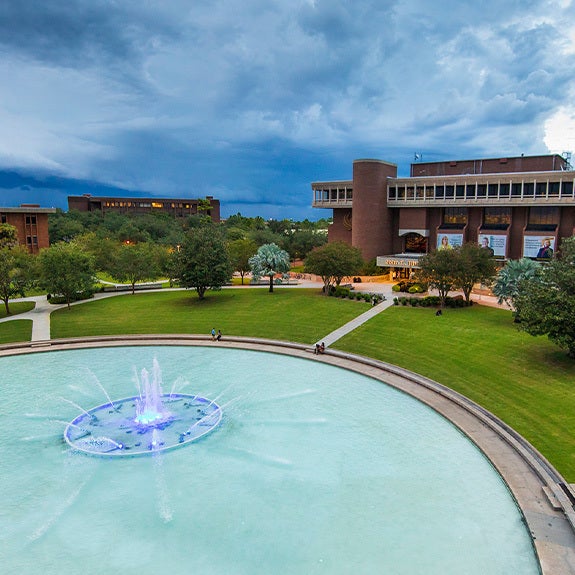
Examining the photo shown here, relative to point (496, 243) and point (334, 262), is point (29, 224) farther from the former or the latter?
point (496, 243)

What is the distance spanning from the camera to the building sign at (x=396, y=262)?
61.6m

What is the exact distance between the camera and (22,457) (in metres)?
17.5

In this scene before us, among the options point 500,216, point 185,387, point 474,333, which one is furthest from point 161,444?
point 500,216

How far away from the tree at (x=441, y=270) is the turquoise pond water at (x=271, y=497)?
2126 centimetres

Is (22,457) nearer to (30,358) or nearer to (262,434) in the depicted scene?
(262,434)

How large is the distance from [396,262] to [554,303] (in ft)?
126

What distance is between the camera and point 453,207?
6569cm

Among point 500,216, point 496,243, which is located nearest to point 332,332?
point 496,243

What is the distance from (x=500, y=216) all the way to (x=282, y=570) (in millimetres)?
59698

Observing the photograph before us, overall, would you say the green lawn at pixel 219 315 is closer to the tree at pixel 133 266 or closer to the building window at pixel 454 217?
the tree at pixel 133 266

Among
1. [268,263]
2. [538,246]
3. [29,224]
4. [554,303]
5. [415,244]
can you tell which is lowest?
[554,303]

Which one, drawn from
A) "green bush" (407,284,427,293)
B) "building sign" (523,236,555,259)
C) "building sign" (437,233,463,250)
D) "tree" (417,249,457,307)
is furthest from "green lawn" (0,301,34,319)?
"building sign" (523,236,555,259)

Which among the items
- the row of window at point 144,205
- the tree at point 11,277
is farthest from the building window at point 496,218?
the row of window at point 144,205

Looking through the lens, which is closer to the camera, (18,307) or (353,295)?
(18,307)
